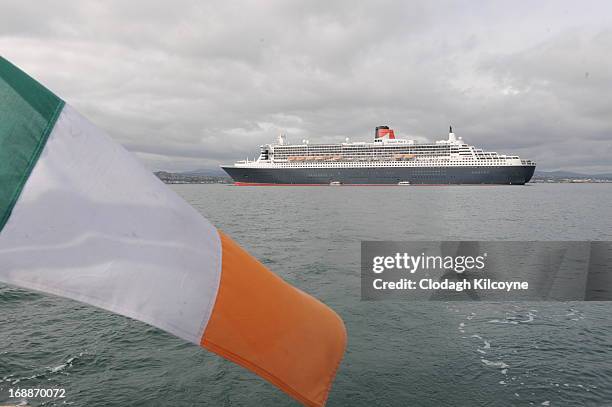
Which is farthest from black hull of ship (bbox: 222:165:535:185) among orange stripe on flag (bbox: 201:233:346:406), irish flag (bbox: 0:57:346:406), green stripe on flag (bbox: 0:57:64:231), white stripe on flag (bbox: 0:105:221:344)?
green stripe on flag (bbox: 0:57:64:231)

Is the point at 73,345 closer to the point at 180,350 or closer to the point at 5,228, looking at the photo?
the point at 180,350

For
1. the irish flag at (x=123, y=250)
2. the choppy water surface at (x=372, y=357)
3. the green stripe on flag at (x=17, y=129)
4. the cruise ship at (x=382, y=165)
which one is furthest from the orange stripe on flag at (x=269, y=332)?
the cruise ship at (x=382, y=165)

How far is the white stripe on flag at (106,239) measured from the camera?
5.65ft

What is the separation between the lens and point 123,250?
6.14 feet

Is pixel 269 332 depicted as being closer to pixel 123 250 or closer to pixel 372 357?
pixel 123 250

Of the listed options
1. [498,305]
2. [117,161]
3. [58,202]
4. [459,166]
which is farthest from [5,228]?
[459,166]

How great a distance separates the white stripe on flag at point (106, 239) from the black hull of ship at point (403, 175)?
9024 cm

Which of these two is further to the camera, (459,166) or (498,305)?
(459,166)

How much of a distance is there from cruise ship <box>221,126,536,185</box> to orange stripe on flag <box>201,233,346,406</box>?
295 feet

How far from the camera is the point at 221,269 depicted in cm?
213

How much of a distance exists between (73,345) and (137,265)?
27.0 feet

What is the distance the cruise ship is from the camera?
89.2m

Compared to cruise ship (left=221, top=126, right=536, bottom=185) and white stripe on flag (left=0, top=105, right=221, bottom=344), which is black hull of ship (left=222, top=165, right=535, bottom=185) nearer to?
cruise ship (left=221, top=126, right=536, bottom=185)

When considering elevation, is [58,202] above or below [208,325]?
above
